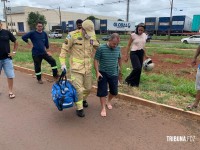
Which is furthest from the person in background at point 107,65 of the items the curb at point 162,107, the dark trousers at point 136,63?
the dark trousers at point 136,63

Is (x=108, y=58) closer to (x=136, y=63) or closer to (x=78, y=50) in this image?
(x=78, y=50)

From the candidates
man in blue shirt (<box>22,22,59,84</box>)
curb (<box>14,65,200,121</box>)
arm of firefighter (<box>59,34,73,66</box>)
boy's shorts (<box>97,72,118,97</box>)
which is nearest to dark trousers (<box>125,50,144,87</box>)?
curb (<box>14,65,200,121</box>)

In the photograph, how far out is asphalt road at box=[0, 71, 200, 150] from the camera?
3248mm

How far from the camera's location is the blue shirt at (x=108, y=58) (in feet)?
13.1

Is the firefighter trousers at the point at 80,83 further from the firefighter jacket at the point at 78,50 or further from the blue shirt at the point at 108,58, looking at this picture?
the blue shirt at the point at 108,58

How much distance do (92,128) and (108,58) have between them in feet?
4.29

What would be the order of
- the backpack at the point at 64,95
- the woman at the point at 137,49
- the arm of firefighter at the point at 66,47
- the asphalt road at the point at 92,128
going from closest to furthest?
1. the asphalt road at the point at 92,128
2. the backpack at the point at 64,95
3. the arm of firefighter at the point at 66,47
4. the woman at the point at 137,49

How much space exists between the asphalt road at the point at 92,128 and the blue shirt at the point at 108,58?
0.90 meters

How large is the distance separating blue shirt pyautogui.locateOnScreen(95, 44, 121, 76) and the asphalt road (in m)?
0.90

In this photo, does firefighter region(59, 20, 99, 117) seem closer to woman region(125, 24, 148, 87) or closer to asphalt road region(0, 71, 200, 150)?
asphalt road region(0, 71, 200, 150)

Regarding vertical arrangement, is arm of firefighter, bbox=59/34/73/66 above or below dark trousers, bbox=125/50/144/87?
above

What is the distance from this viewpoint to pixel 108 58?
404cm

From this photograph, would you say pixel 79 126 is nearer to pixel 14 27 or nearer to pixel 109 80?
pixel 109 80

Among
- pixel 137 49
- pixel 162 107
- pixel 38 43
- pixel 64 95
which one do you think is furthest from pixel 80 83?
pixel 38 43
